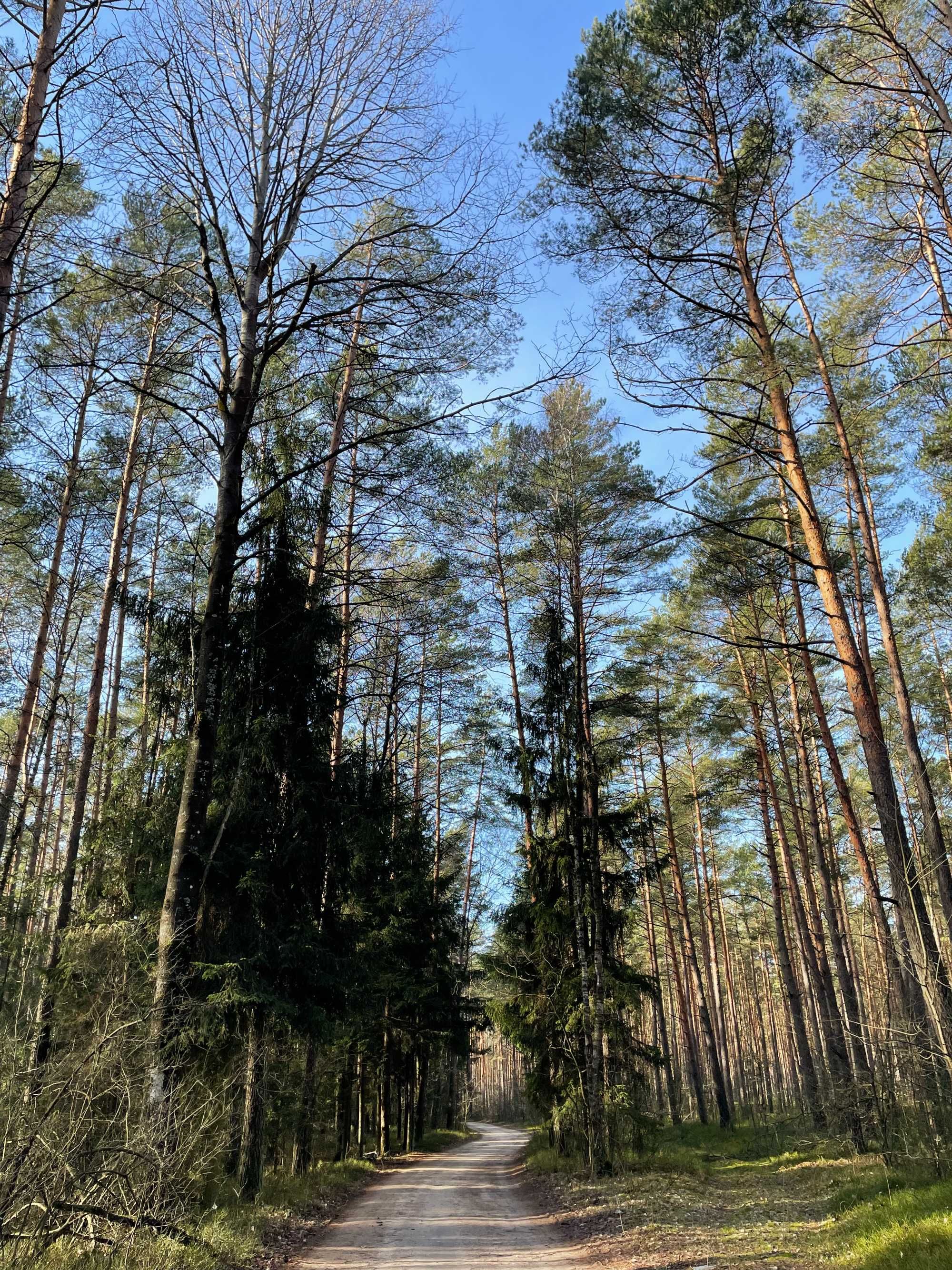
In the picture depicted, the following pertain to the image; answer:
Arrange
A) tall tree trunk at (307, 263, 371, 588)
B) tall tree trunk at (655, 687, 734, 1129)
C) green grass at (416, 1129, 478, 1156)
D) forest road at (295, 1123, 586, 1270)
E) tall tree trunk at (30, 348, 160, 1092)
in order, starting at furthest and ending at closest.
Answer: green grass at (416, 1129, 478, 1156)
tall tree trunk at (655, 687, 734, 1129)
tall tree trunk at (307, 263, 371, 588)
tall tree trunk at (30, 348, 160, 1092)
forest road at (295, 1123, 586, 1270)

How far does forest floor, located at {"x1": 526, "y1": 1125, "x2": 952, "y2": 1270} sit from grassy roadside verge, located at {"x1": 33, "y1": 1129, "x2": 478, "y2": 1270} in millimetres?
2826

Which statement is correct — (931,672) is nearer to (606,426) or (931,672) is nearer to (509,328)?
(606,426)

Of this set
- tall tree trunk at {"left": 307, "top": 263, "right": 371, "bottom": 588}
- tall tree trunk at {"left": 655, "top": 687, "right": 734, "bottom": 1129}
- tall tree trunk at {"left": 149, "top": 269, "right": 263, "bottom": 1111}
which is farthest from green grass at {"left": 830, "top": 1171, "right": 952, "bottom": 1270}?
tall tree trunk at {"left": 655, "top": 687, "right": 734, "bottom": 1129}

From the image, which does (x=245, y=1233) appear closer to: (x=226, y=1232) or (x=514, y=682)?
(x=226, y=1232)

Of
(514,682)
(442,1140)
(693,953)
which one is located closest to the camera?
(514,682)

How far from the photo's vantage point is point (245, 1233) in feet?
21.5

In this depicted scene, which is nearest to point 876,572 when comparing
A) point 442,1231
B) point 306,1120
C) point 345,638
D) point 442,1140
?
point 345,638

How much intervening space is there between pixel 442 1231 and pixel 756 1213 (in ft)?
11.3

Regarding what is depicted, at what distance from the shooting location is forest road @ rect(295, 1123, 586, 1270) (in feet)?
21.2

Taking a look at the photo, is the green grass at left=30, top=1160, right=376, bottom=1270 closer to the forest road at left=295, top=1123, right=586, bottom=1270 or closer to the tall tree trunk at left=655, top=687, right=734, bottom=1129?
the forest road at left=295, top=1123, right=586, bottom=1270

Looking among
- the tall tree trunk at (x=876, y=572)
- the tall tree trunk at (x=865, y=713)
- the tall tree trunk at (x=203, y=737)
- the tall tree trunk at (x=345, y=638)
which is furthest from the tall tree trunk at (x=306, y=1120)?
the tall tree trunk at (x=876, y=572)

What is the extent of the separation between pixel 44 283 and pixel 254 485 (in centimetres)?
734

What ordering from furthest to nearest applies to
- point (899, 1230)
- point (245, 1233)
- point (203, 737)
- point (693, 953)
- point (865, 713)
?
1. point (693, 953)
2. point (865, 713)
3. point (245, 1233)
4. point (203, 737)
5. point (899, 1230)

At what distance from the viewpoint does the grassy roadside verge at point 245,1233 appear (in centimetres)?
432
